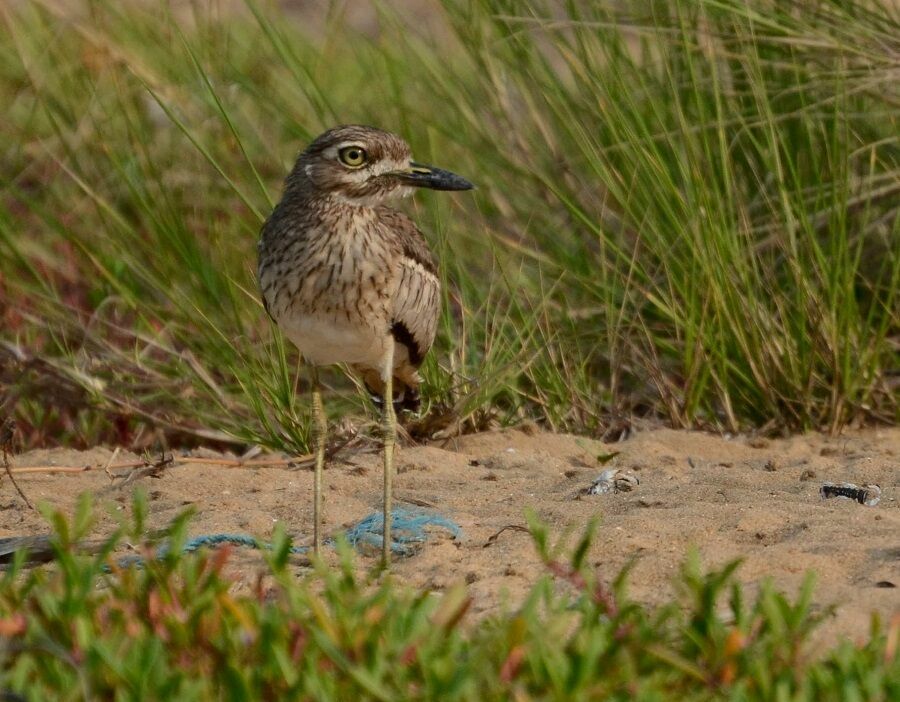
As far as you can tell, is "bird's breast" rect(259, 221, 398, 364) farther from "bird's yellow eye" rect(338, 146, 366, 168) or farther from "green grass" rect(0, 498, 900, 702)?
"green grass" rect(0, 498, 900, 702)

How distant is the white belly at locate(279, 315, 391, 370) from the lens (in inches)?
170

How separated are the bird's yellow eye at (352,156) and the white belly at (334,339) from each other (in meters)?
0.46

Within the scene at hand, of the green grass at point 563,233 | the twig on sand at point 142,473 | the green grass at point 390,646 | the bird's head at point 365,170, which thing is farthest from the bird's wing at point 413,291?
the green grass at point 390,646

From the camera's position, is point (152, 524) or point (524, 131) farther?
point (524, 131)

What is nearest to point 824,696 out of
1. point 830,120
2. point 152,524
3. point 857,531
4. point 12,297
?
point 857,531

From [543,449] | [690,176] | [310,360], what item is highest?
[690,176]

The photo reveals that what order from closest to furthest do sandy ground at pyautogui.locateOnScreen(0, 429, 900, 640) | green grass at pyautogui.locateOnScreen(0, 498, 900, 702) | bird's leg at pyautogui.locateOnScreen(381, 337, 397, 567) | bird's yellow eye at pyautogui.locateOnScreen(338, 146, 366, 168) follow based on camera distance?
green grass at pyautogui.locateOnScreen(0, 498, 900, 702), sandy ground at pyautogui.locateOnScreen(0, 429, 900, 640), bird's leg at pyautogui.locateOnScreen(381, 337, 397, 567), bird's yellow eye at pyautogui.locateOnScreen(338, 146, 366, 168)

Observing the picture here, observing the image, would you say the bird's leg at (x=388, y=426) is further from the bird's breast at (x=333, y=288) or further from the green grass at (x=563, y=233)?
the green grass at (x=563, y=233)

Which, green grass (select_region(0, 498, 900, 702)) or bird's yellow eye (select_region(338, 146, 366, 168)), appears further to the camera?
bird's yellow eye (select_region(338, 146, 366, 168))

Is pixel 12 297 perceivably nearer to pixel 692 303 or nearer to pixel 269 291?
pixel 269 291

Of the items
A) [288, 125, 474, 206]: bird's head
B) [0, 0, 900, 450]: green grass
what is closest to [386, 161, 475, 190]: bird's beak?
[288, 125, 474, 206]: bird's head

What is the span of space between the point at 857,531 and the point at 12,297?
3.99 m

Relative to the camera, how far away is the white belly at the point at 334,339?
4.33 m

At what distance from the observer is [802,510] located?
13.9ft
